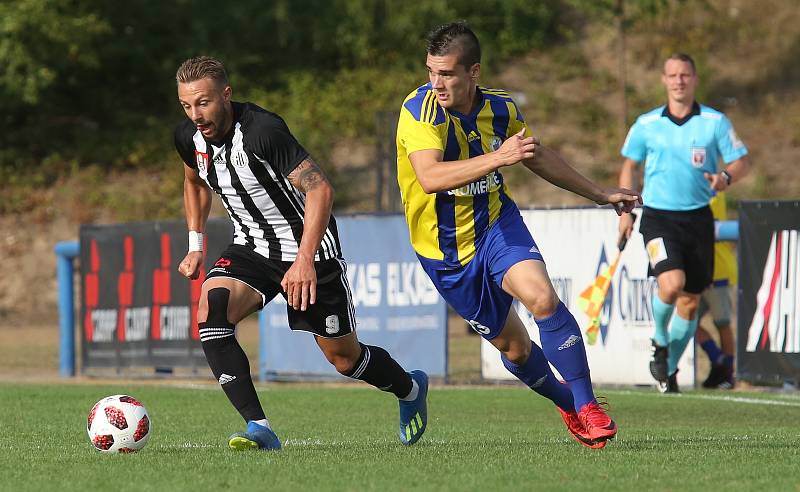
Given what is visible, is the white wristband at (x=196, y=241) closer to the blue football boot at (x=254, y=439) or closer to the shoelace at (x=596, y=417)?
the blue football boot at (x=254, y=439)

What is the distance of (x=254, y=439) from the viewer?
22.6ft

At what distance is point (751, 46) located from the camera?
33.0 metres

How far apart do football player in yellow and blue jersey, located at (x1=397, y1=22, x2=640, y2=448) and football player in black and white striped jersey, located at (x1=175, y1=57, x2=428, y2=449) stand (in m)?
0.50

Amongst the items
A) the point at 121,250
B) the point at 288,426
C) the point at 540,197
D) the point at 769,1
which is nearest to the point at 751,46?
the point at 769,1

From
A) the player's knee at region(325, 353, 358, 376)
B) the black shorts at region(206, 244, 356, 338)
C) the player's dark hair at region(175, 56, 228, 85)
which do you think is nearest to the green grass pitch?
the player's knee at region(325, 353, 358, 376)

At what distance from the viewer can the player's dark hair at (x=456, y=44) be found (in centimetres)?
698

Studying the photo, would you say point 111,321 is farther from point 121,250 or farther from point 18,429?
point 18,429

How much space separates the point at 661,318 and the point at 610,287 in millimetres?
1238

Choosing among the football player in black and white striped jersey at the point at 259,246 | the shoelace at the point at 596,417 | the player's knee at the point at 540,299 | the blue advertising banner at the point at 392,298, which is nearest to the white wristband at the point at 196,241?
the football player in black and white striped jersey at the point at 259,246

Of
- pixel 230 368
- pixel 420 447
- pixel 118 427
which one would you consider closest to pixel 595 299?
pixel 420 447

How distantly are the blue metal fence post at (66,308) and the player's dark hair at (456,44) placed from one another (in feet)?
31.4

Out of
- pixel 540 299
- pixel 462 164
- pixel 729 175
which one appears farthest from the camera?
pixel 729 175

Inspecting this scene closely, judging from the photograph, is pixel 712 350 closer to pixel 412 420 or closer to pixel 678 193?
pixel 678 193

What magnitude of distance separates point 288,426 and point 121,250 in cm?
679
